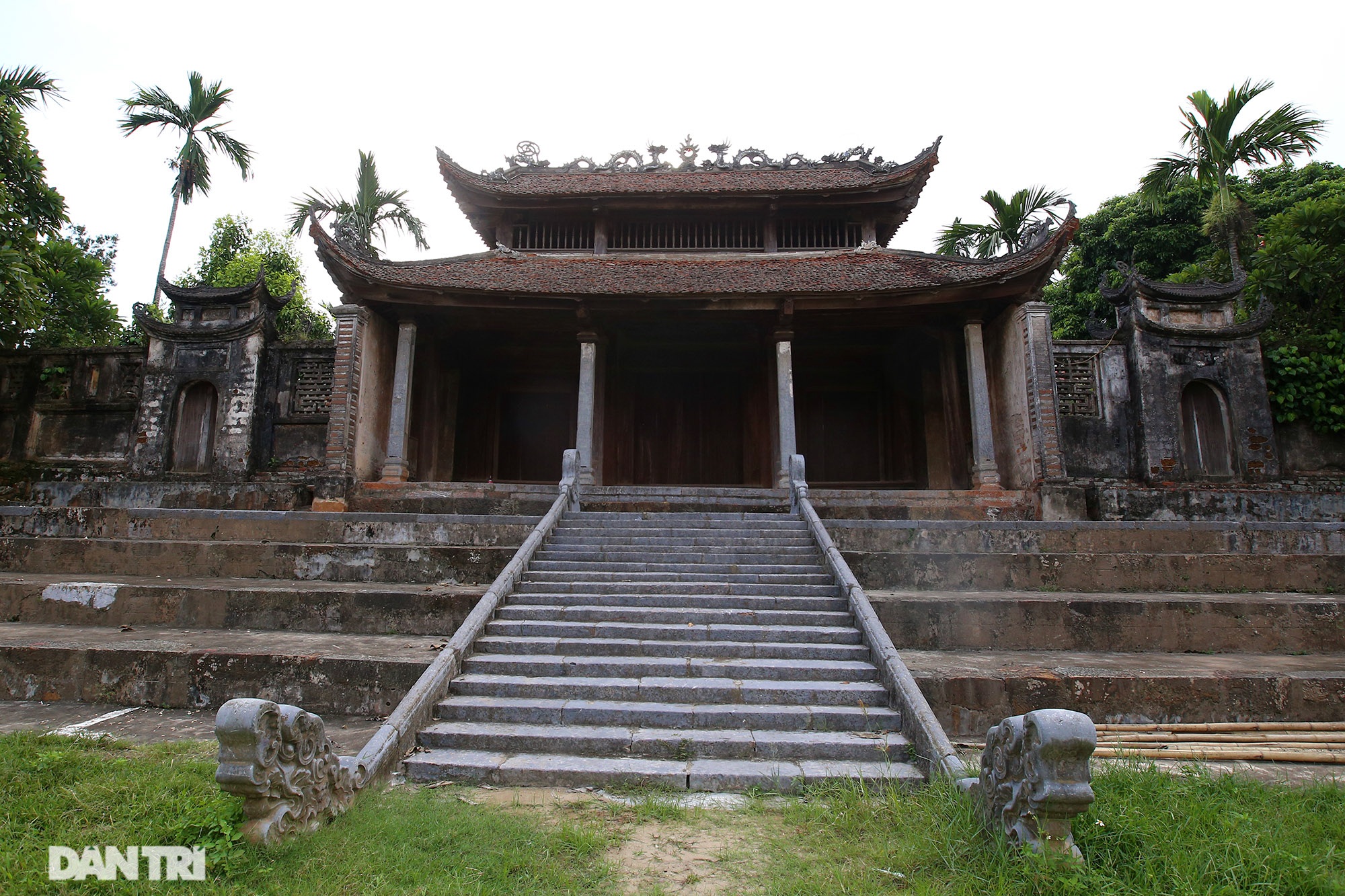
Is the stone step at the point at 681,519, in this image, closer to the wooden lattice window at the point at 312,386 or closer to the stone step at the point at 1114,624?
the stone step at the point at 1114,624

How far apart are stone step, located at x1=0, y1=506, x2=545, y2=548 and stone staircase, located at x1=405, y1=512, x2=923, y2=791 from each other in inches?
45.0

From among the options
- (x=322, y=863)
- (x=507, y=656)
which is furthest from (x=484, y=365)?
(x=322, y=863)

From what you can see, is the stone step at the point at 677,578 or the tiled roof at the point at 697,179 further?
the tiled roof at the point at 697,179

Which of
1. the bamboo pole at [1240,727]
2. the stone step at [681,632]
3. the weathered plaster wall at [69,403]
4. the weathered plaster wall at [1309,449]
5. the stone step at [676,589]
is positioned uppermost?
the weathered plaster wall at [69,403]

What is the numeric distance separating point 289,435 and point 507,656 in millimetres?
9529

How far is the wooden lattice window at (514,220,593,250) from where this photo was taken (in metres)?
14.2

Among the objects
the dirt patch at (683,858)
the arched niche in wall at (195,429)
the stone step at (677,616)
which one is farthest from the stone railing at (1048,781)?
the arched niche in wall at (195,429)

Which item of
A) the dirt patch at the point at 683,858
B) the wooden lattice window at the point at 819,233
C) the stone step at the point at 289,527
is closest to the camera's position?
the dirt patch at the point at 683,858

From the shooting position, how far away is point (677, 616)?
18.5ft

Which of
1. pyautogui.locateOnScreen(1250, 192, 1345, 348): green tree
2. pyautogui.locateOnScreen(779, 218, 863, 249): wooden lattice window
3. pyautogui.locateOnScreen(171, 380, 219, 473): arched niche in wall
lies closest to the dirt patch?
pyautogui.locateOnScreen(779, 218, 863, 249): wooden lattice window

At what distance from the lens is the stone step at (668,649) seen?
16.7ft

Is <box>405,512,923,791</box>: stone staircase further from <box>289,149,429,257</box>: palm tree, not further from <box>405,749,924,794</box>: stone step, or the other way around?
<box>289,149,429,257</box>: palm tree

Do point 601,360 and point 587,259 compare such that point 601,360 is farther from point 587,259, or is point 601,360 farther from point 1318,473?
point 1318,473

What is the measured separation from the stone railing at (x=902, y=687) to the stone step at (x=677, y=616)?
270 mm
